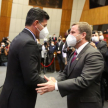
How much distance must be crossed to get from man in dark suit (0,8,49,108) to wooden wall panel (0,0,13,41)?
34.5 ft

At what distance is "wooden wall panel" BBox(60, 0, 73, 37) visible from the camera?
11847mm

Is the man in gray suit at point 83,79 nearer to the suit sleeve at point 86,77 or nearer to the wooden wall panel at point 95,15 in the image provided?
the suit sleeve at point 86,77

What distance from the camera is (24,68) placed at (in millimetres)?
1174

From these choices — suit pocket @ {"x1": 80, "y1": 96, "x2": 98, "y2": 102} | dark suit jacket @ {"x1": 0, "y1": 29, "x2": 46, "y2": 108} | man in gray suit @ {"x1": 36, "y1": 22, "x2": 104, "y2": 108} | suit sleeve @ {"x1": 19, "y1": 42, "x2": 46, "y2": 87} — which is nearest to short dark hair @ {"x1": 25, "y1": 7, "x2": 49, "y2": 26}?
dark suit jacket @ {"x1": 0, "y1": 29, "x2": 46, "y2": 108}

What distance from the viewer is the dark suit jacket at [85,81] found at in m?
1.21

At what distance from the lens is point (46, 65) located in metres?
6.74

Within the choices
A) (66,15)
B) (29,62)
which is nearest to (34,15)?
(29,62)

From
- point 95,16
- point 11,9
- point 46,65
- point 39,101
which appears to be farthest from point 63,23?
point 39,101

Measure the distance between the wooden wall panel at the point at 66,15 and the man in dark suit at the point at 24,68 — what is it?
426 inches

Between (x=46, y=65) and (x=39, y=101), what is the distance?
3592 millimetres

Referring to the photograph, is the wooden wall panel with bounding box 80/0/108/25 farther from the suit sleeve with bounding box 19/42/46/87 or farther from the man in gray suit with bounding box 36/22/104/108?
the suit sleeve with bounding box 19/42/46/87

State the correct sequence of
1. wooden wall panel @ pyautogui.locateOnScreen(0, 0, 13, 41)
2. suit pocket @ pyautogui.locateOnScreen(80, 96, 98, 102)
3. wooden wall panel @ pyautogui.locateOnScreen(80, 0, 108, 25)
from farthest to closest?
wooden wall panel @ pyautogui.locateOnScreen(0, 0, 13, 41)
wooden wall panel @ pyautogui.locateOnScreen(80, 0, 108, 25)
suit pocket @ pyautogui.locateOnScreen(80, 96, 98, 102)

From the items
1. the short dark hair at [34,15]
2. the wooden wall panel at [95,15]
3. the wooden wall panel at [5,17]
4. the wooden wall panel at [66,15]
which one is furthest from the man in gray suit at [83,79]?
the wooden wall panel at [66,15]

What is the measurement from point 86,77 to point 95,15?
1049 cm
